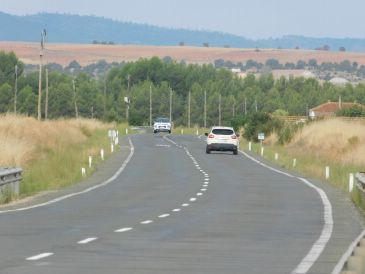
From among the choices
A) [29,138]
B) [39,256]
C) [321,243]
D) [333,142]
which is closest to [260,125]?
[333,142]

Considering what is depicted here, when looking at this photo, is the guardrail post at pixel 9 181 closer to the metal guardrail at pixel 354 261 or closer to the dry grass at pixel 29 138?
the dry grass at pixel 29 138

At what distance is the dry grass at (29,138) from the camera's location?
4684 cm

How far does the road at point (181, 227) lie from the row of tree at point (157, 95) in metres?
112

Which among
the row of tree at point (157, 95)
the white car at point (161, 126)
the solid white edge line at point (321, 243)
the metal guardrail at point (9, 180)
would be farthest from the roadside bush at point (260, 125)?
the metal guardrail at point (9, 180)

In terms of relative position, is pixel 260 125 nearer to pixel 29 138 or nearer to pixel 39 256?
pixel 29 138

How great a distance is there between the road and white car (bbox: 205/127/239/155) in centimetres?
2416

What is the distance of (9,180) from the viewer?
32.5 metres

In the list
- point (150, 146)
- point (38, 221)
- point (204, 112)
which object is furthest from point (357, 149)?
point (204, 112)

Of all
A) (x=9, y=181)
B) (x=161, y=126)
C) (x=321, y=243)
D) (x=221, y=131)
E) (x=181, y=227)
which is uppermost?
(x=321, y=243)

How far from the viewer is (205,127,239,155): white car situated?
70.2 meters

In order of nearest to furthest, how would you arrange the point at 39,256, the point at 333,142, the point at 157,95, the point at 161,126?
1. the point at 39,256
2. the point at 333,142
3. the point at 161,126
4. the point at 157,95

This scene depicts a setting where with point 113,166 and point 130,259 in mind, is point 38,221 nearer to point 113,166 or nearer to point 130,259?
point 130,259

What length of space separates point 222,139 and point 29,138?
40.5 ft

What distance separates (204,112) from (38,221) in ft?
495
